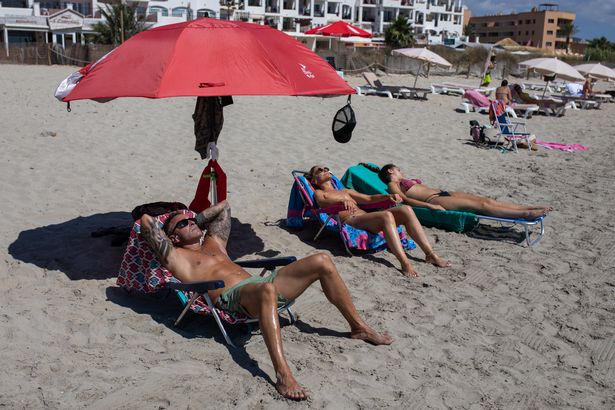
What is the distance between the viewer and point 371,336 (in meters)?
3.93

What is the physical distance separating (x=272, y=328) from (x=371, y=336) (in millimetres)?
833

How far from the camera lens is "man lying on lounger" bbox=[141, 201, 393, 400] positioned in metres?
3.40

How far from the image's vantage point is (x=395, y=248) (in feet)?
17.2

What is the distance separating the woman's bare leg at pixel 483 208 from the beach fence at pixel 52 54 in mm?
26154

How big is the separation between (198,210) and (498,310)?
2.63 m

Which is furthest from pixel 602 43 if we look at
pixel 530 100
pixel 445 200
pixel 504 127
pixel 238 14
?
pixel 445 200

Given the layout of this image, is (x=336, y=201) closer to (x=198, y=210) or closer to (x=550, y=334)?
(x=198, y=210)

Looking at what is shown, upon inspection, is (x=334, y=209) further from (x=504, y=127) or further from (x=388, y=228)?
(x=504, y=127)

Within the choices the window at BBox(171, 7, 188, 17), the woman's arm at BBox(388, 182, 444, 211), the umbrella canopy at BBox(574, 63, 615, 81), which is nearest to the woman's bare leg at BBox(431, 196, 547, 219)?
the woman's arm at BBox(388, 182, 444, 211)

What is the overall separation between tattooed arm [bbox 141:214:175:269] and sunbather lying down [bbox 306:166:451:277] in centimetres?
200

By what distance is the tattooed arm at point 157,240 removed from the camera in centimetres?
404

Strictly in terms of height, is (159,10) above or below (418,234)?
above

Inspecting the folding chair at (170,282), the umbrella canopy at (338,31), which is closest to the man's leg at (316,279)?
the folding chair at (170,282)

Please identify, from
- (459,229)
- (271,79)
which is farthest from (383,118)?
(271,79)
